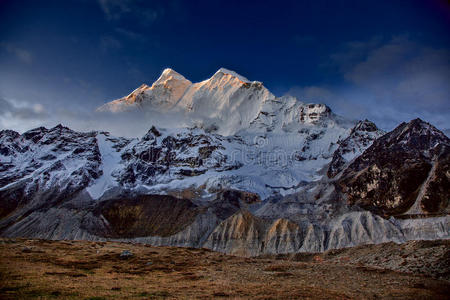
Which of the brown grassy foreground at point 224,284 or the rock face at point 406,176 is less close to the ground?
the rock face at point 406,176

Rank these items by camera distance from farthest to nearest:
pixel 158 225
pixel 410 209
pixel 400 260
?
pixel 158 225, pixel 410 209, pixel 400 260

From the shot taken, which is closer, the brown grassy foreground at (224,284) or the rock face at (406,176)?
the brown grassy foreground at (224,284)

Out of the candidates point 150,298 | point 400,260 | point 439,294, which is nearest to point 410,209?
point 400,260

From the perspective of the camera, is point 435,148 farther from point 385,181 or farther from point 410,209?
point 410,209

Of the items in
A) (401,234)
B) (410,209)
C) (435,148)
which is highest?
(435,148)

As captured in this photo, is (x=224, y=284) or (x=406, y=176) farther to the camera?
(x=406, y=176)

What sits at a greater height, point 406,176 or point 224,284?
point 406,176

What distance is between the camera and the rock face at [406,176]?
103 m

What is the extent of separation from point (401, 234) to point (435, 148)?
162ft

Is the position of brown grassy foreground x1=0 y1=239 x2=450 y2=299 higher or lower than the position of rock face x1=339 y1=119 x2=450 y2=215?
lower

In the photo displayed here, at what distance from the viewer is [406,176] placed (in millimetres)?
118438

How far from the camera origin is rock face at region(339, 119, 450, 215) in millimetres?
103125

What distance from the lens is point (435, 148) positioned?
127938mm

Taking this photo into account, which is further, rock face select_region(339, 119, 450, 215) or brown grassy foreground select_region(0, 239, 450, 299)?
rock face select_region(339, 119, 450, 215)
